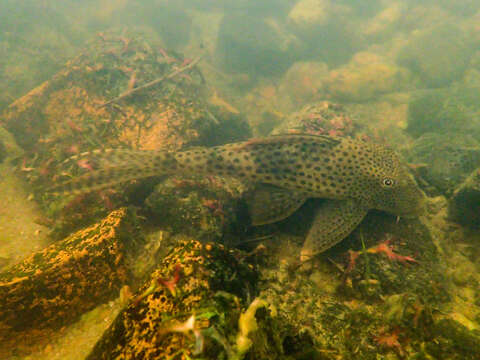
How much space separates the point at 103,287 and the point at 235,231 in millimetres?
2159

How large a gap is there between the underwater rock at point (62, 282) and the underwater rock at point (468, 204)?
559cm

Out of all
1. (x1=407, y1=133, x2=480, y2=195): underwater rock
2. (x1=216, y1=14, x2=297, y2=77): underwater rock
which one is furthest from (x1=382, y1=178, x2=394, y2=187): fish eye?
(x1=216, y1=14, x2=297, y2=77): underwater rock

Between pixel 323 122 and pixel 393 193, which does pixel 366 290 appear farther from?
pixel 323 122

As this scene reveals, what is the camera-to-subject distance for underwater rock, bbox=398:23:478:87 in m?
12.0

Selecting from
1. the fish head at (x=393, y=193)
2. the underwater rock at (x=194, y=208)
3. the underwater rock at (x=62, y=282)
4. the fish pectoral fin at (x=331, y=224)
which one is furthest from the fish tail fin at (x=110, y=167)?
the fish head at (x=393, y=193)

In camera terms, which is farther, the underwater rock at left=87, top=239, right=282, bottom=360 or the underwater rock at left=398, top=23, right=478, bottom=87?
the underwater rock at left=398, top=23, right=478, bottom=87

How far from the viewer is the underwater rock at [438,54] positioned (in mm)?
12047

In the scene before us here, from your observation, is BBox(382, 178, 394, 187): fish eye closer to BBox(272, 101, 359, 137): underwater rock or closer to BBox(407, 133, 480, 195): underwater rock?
BBox(407, 133, 480, 195): underwater rock

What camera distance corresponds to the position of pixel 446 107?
9.20 metres

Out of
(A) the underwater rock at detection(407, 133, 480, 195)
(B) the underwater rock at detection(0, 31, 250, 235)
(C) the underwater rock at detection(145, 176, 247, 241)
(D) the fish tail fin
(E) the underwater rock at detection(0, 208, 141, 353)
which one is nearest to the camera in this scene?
(E) the underwater rock at detection(0, 208, 141, 353)

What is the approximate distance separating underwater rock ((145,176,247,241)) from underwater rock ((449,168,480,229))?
392cm

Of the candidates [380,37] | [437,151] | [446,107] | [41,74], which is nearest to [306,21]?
[380,37]

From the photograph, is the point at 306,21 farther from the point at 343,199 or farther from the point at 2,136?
the point at 2,136

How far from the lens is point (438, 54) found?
12477 mm
